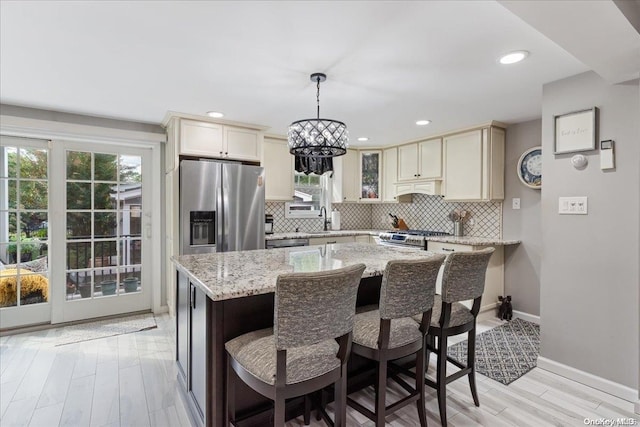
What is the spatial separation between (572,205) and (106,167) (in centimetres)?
446

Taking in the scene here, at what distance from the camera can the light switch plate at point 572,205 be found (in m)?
2.35

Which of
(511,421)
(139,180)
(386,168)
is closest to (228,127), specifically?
(139,180)

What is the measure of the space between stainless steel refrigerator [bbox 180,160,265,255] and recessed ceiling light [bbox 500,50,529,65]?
8.06 ft

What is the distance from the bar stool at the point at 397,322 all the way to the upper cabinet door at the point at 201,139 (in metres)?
2.58

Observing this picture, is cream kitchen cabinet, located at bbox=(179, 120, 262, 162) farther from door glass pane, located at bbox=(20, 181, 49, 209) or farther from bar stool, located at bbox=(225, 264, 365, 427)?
bar stool, located at bbox=(225, 264, 365, 427)

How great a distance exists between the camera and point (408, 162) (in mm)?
4633

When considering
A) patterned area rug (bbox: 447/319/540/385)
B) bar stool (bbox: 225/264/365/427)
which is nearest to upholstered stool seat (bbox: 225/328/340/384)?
bar stool (bbox: 225/264/365/427)

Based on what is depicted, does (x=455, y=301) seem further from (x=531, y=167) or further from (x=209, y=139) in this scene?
(x=209, y=139)

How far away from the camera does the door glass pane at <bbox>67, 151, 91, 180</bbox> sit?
3.52m

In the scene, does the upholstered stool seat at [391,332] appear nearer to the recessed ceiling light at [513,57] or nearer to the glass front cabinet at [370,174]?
the recessed ceiling light at [513,57]

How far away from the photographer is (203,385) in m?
1.72

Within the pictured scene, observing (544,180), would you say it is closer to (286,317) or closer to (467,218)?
(467,218)

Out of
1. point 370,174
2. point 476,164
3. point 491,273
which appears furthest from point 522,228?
point 370,174

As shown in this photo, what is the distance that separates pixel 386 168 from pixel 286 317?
408 cm
